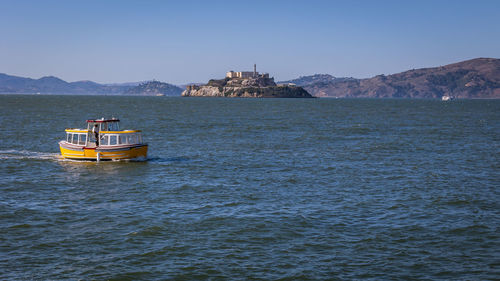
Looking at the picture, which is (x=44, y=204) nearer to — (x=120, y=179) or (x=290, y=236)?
(x=120, y=179)

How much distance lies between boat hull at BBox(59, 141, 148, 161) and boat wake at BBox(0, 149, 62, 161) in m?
2.07

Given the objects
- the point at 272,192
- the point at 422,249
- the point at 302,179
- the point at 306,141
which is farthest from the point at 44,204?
the point at 306,141

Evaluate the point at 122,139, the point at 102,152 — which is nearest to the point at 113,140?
the point at 122,139

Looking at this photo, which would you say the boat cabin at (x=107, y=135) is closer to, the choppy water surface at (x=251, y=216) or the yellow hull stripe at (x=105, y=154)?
the yellow hull stripe at (x=105, y=154)

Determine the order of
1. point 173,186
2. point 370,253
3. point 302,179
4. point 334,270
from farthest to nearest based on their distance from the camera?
1. point 302,179
2. point 173,186
3. point 370,253
4. point 334,270

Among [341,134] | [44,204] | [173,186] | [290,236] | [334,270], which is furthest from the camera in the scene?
[341,134]

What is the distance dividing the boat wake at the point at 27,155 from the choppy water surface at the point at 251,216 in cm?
11

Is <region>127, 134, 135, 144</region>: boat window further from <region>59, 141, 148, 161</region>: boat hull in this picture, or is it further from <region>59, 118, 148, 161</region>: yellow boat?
<region>59, 141, 148, 161</region>: boat hull

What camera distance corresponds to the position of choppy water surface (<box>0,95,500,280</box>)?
19250mm

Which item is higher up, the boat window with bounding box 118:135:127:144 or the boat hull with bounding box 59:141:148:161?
the boat window with bounding box 118:135:127:144

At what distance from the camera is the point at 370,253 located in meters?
20.6

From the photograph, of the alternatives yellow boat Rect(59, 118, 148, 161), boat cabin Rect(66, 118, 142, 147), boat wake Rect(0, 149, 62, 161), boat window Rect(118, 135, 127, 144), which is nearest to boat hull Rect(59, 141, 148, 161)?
yellow boat Rect(59, 118, 148, 161)

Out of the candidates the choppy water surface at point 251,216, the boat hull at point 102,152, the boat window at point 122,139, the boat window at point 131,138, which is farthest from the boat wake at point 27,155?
the boat window at point 131,138

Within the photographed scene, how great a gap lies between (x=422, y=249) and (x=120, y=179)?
23318 mm
